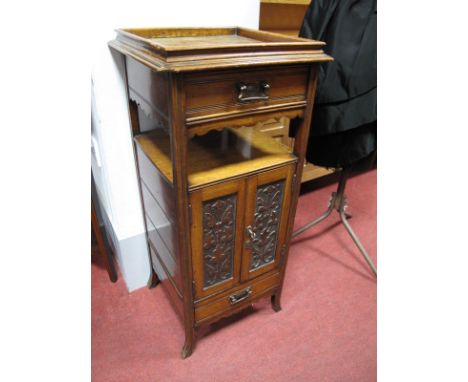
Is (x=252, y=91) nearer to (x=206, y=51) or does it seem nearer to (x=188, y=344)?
(x=206, y=51)

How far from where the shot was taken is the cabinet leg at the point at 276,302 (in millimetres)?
1457

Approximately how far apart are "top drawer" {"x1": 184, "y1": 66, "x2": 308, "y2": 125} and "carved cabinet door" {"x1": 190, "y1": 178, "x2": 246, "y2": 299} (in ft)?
0.76

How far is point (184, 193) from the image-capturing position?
36.3 inches

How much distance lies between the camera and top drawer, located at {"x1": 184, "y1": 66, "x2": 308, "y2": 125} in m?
0.80

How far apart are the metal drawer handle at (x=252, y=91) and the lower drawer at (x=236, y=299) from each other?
0.74 metres

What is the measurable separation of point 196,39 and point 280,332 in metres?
1.23

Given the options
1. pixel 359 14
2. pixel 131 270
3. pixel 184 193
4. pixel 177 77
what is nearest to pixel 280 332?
pixel 131 270

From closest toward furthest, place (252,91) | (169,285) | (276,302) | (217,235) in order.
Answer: (252,91)
(217,235)
(169,285)
(276,302)

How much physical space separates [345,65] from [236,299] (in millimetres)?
981

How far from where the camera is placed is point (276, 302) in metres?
1.48

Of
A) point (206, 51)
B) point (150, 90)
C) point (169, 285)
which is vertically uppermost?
point (206, 51)

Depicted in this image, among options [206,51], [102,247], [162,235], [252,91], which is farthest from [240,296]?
[206,51]

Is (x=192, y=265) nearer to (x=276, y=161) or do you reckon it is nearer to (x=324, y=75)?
(x=276, y=161)

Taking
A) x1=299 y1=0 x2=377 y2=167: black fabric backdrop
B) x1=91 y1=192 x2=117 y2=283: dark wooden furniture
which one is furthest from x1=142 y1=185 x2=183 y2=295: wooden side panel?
x1=299 y1=0 x2=377 y2=167: black fabric backdrop
